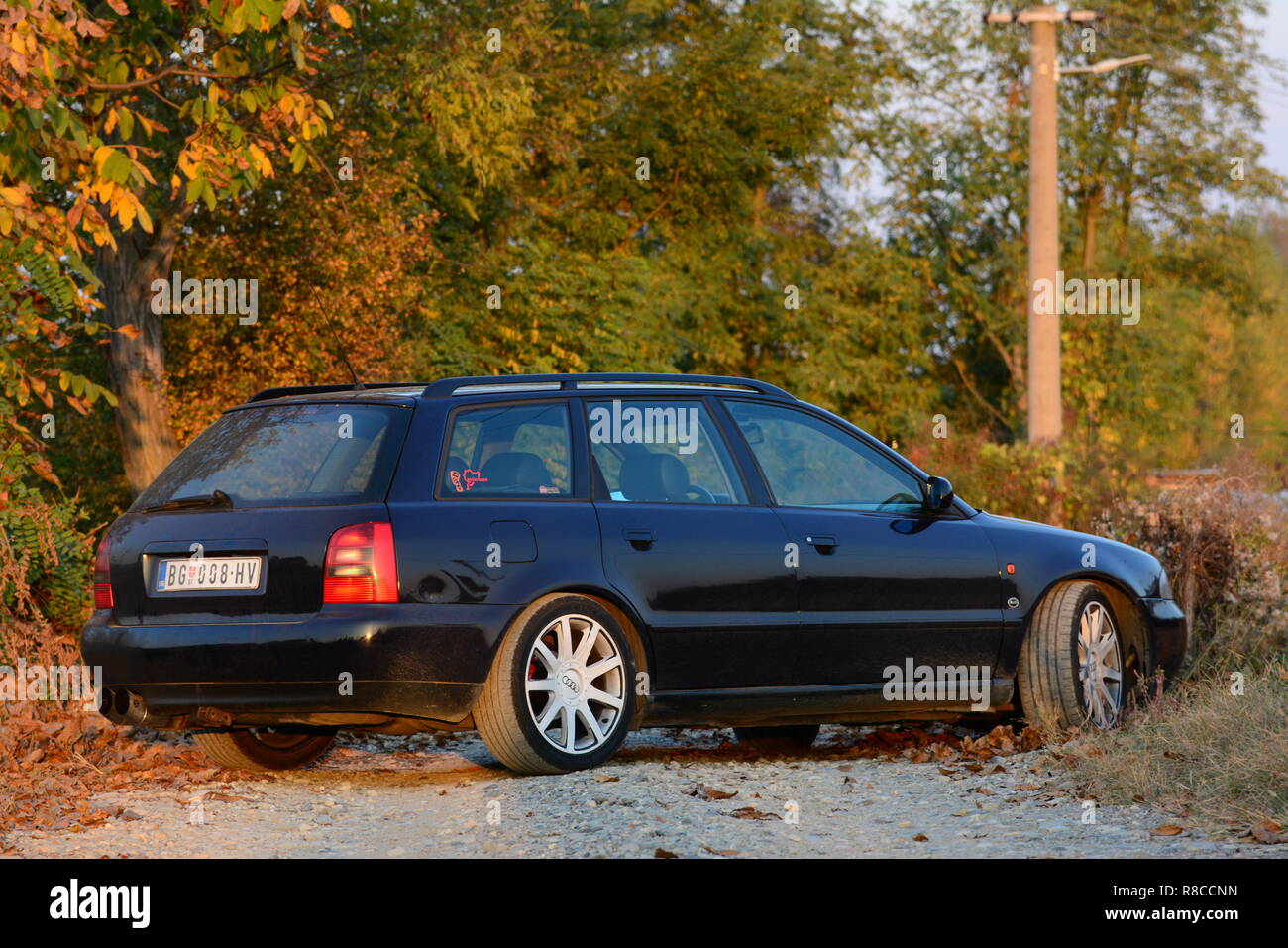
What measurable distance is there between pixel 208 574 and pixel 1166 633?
4.73 m

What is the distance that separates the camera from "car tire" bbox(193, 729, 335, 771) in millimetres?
8297

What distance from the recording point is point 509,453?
25.0 ft

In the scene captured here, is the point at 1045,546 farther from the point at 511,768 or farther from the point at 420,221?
A: the point at 420,221

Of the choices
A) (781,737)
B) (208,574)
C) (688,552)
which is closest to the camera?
(208,574)

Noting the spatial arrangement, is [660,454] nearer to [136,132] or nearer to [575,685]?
[575,685]

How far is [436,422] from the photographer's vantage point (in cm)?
742

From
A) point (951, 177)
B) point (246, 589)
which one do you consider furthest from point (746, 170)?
point (246, 589)

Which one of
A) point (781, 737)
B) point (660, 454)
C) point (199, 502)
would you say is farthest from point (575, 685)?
point (781, 737)

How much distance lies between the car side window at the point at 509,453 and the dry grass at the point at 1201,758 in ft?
8.15

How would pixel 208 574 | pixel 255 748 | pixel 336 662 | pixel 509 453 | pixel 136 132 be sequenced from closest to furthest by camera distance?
pixel 336 662
pixel 208 574
pixel 509 453
pixel 255 748
pixel 136 132

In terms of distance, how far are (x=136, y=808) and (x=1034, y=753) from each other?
12.6 feet

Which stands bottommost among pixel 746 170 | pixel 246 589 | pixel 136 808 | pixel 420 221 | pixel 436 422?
pixel 136 808
